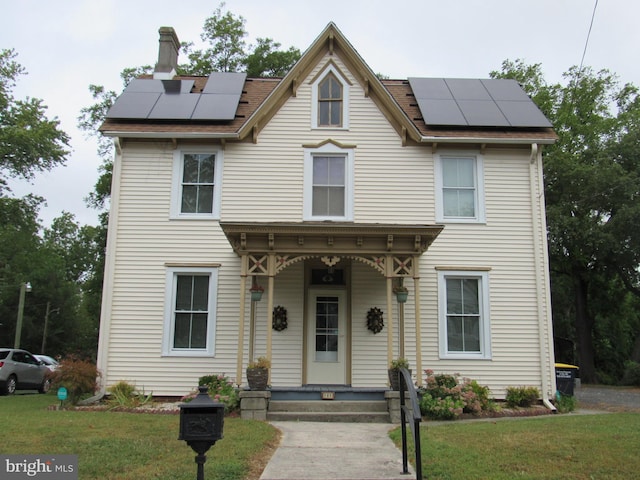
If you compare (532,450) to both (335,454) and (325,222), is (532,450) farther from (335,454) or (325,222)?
(325,222)

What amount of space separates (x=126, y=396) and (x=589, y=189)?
1989cm

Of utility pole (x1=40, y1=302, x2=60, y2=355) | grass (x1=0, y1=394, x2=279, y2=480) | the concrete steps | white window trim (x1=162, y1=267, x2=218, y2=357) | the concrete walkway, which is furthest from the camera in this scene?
utility pole (x1=40, y1=302, x2=60, y2=355)

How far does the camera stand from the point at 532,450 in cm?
700

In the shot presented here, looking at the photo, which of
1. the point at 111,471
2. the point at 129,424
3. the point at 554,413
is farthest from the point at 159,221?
the point at 554,413

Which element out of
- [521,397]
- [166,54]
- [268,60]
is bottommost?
[521,397]

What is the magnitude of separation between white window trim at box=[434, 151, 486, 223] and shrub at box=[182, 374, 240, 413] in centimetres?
592

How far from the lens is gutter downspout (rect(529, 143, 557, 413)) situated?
12077mm

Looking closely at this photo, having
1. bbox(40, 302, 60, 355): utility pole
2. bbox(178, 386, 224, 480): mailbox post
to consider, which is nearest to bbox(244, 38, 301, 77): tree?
bbox(178, 386, 224, 480): mailbox post

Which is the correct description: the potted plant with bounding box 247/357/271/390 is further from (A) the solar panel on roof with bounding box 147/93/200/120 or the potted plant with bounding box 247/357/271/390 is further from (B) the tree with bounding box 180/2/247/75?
(B) the tree with bounding box 180/2/247/75

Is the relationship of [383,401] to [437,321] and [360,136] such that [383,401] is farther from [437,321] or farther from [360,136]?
[360,136]

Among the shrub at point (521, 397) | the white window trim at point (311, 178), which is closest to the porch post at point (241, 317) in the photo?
the white window trim at point (311, 178)

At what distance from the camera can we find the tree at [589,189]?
22375mm

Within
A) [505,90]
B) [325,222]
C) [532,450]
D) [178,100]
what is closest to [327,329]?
[325,222]

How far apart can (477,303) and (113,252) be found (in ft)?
27.3
